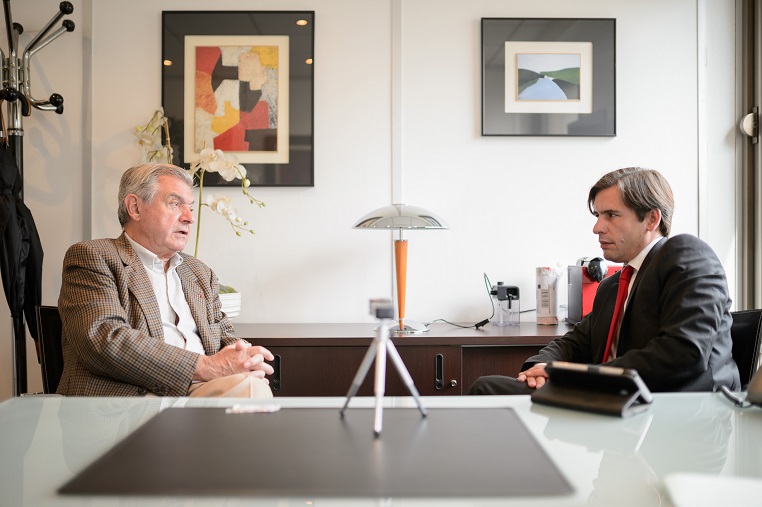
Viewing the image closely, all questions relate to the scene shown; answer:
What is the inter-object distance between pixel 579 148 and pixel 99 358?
2577mm

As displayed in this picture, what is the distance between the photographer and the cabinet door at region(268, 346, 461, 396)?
2.72 metres

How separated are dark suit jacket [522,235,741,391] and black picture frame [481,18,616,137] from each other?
4.53ft

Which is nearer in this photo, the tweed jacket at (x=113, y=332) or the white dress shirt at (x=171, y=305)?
the tweed jacket at (x=113, y=332)

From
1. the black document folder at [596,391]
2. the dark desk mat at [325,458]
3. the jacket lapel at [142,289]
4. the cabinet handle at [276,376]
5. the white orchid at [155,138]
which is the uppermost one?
the white orchid at [155,138]

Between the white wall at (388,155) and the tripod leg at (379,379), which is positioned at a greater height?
the white wall at (388,155)

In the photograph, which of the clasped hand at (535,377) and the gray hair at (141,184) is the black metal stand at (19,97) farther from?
the clasped hand at (535,377)

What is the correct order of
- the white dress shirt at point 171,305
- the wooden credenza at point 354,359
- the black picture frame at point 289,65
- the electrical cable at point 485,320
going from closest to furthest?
the white dress shirt at point 171,305 → the wooden credenza at point 354,359 → the electrical cable at point 485,320 → the black picture frame at point 289,65

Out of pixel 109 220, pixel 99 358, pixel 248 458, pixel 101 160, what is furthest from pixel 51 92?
pixel 248 458

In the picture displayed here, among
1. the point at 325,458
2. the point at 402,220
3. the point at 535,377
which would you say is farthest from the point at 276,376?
the point at 325,458

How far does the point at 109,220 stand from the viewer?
3.31 m

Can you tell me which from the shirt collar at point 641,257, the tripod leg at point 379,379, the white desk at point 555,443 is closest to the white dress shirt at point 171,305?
the white desk at point 555,443

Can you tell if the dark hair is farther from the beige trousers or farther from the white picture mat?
the beige trousers

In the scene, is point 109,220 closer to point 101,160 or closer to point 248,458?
point 101,160

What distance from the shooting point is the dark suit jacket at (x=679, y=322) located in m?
1.76
